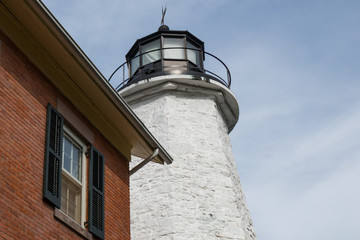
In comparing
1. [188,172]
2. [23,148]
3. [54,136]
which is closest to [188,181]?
[188,172]

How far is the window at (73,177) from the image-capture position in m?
8.16

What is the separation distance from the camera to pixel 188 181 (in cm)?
1766

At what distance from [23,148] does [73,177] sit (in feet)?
4.19

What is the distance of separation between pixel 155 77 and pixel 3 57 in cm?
1254

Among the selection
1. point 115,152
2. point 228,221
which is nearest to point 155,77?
point 228,221

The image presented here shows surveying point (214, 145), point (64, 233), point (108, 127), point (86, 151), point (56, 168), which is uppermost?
point (214, 145)

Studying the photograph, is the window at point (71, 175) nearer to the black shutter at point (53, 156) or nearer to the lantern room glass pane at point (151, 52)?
the black shutter at point (53, 156)

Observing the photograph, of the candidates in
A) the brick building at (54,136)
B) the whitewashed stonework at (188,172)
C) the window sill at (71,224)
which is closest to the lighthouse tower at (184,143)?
the whitewashed stonework at (188,172)

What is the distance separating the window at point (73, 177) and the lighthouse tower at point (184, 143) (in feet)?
26.7

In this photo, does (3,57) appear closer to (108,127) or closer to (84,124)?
(84,124)

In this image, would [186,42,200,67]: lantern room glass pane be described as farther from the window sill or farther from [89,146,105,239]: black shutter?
the window sill

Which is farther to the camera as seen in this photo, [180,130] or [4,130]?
[180,130]

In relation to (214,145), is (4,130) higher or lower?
lower

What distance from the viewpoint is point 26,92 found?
7.68 metres
